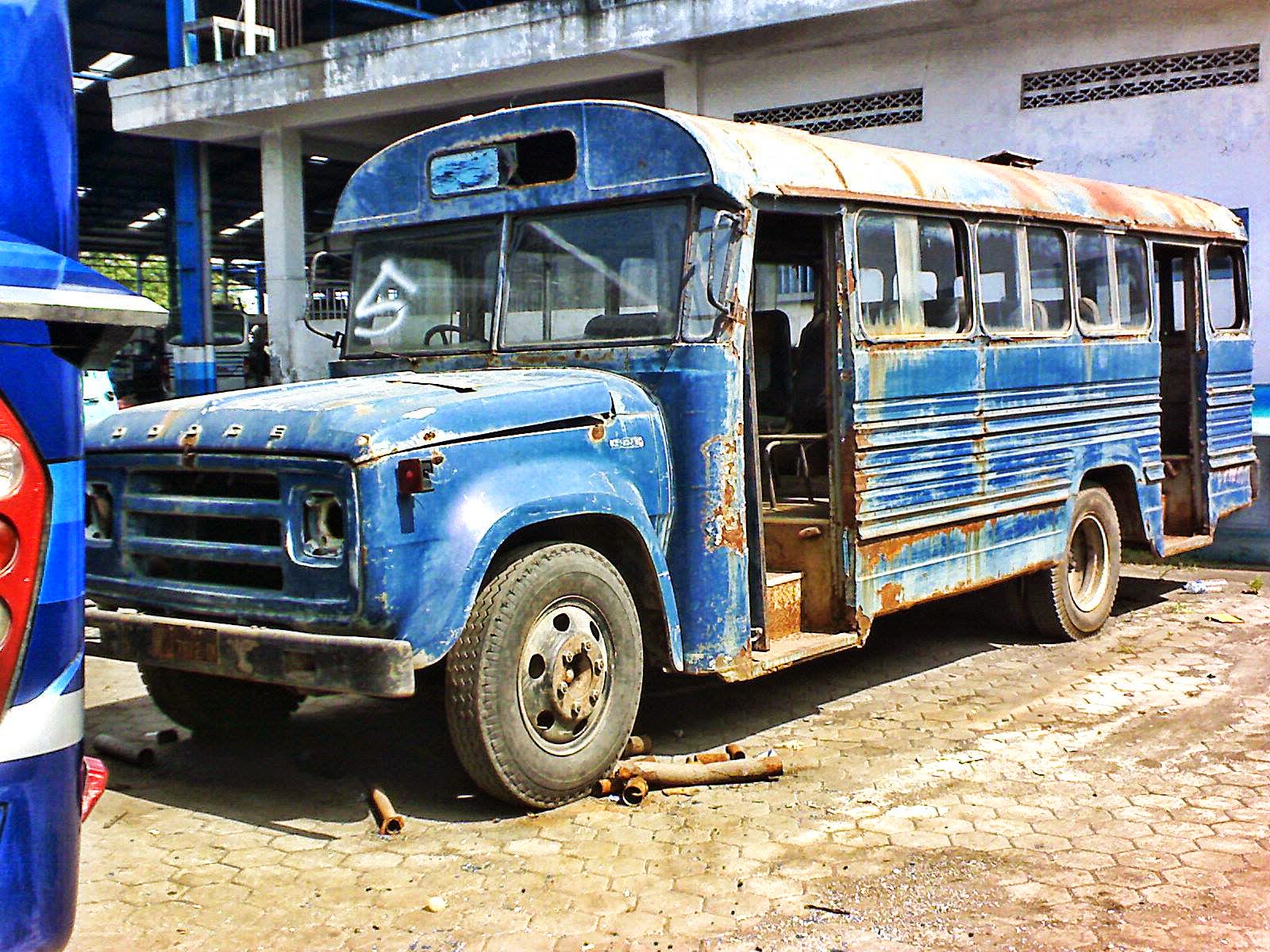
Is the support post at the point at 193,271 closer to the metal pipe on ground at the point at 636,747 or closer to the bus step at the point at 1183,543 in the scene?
the bus step at the point at 1183,543

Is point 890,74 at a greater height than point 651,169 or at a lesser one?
greater

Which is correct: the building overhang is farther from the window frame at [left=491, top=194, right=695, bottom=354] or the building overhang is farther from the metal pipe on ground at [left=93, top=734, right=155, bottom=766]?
the metal pipe on ground at [left=93, top=734, right=155, bottom=766]

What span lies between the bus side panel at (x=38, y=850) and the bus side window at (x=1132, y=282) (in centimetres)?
717

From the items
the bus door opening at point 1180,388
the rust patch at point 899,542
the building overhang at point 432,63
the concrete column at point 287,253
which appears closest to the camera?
the rust patch at point 899,542

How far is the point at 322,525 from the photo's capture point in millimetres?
4504

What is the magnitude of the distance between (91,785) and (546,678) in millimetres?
2066

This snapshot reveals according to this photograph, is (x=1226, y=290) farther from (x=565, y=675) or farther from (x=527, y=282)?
(x=565, y=675)

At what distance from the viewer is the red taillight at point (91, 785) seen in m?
2.92

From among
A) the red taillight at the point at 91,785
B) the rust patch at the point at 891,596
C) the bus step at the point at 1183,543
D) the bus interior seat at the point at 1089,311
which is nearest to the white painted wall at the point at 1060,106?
the bus step at the point at 1183,543

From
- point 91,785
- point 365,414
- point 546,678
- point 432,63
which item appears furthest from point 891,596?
point 432,63

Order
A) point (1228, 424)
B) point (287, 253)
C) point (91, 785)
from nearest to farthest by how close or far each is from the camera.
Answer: point (91, 785) → point (1228, 424) → point (287, 253)

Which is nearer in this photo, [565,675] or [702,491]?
[565,675]

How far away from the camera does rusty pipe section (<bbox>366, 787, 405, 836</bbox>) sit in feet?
15.5

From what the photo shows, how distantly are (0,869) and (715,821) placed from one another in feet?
9.35
